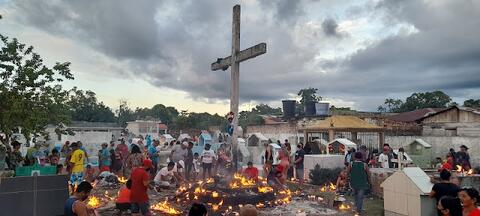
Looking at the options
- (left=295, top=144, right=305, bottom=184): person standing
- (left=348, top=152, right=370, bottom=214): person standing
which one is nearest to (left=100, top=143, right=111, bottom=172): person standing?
(left=295, top=144, right=305, bottom=184): person standing

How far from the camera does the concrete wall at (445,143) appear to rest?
78.0 feet

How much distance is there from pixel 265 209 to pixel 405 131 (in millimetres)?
22671

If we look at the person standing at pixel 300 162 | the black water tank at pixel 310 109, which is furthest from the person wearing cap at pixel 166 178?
the black water tank at pixel 310 109

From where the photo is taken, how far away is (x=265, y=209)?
11758 mm

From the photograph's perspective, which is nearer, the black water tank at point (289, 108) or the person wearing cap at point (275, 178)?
the person wearing cap at point (275, 178)

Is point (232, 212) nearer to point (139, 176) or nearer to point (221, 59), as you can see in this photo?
point (139, 176)

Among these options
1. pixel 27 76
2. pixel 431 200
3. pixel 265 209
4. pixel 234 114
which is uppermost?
pixel 27 76

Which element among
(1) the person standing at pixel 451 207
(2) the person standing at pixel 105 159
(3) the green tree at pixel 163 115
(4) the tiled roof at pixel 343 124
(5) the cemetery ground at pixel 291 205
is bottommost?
(5) the cemetery ground at pixel 291 205

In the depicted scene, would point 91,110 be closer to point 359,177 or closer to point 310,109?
point 310,109

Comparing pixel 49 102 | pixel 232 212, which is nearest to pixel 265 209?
pixel 232 212

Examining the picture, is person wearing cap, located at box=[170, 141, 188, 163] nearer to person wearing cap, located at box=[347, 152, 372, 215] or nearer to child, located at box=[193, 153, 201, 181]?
child, located at box=[193, 153, 201, 181]

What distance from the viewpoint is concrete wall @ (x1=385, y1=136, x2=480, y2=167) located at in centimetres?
2379

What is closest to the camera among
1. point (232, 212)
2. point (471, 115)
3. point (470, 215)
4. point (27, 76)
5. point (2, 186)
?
point (470, 215)

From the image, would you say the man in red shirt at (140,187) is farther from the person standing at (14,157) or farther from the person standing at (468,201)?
the person standing at (468,201)
